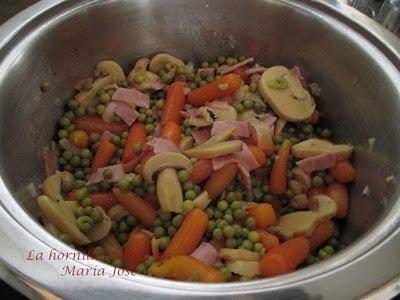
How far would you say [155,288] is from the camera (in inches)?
38.2

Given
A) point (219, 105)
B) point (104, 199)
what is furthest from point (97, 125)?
point (219, 105)

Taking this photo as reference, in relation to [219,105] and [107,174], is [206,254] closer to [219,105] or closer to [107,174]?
[107,174]

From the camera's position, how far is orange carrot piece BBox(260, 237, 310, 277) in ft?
4.11

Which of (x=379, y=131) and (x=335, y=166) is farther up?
(x=379, y=131)

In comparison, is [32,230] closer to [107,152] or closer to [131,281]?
[131,281]

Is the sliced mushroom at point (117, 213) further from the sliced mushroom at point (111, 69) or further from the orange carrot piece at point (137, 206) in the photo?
the sliced mushroom at point (111, 69)

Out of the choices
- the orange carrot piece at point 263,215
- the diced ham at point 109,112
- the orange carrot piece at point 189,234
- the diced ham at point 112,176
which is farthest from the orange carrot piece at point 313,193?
the diced ham at point 109,112

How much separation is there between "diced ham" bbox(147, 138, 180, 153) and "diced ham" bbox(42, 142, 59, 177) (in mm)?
303

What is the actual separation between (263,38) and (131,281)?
3.66 ft

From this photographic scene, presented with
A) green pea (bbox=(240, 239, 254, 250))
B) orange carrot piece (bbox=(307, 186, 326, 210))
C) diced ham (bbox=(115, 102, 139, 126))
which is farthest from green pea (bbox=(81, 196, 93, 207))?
orange carrot piece (bbox=(307, 186, 326, 210))

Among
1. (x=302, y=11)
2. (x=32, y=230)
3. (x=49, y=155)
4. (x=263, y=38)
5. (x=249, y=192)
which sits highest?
(x=302, y=11)

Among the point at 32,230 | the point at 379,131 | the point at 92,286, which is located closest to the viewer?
the point at 92,286

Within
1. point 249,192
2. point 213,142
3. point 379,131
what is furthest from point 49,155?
point 379,131

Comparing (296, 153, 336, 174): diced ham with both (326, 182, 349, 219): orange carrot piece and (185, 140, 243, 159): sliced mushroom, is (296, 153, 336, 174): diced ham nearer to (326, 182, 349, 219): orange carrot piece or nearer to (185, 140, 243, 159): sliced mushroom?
(326, 182, 349, 219): orange carrot piece
